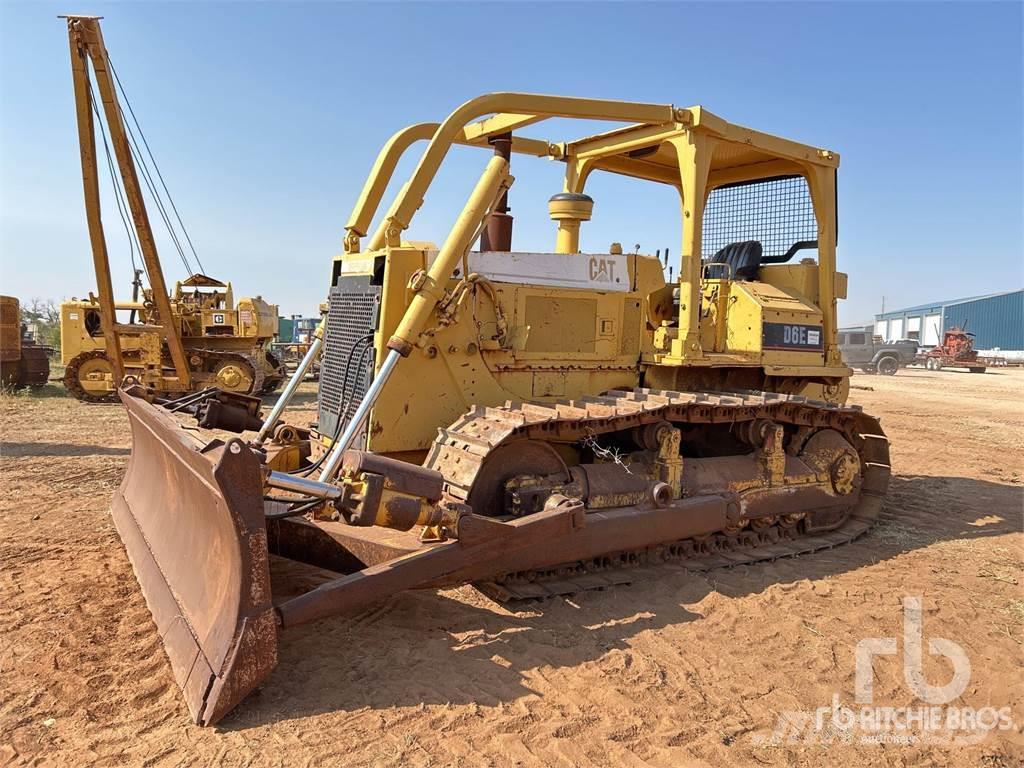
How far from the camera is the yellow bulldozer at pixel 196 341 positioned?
16.2 metres

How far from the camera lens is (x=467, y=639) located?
168 inches

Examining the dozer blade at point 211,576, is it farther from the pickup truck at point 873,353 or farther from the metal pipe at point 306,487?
the pickup truck at point 873,353

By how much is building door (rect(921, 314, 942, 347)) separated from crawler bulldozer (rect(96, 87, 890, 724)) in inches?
2232

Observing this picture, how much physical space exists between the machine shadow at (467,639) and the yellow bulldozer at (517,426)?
0.17 m

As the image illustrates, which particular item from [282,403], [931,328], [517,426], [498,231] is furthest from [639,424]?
[931,328]

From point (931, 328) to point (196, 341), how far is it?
56.9m

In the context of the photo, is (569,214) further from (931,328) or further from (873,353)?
(931,328)

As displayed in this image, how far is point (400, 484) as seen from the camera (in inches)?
152

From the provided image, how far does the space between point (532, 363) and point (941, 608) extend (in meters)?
3.38

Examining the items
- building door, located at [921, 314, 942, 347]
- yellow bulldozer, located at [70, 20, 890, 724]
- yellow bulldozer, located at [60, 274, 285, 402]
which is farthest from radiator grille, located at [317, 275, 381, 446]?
building door, located at [921, 314, 942, 347]

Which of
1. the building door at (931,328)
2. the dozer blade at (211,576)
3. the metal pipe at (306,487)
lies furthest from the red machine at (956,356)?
the dozer blade at (211,576)

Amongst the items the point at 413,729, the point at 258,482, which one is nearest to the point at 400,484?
the point at 258,482

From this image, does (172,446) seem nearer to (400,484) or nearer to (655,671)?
(400,484)

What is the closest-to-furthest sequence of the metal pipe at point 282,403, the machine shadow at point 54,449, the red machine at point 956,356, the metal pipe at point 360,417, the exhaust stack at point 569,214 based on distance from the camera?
the metal pipe at point 360,417
the metal pipe at point 282,403
the exhaust stack at point 569,214
the machine shadow at point 54,449
the red machine at point 956,356
